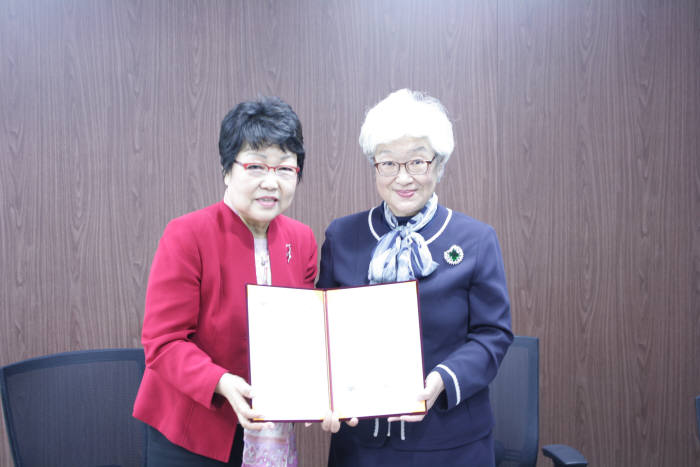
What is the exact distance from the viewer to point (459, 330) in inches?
53.2

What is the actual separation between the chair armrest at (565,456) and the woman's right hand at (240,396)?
104cm

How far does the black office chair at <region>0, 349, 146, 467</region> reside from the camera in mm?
1542

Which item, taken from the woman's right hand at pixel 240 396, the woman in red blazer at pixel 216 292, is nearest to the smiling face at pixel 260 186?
the woman in red blazer at pixel 216 292

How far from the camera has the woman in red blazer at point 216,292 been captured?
4.03ft

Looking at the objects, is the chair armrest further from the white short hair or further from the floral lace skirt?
the white short hair

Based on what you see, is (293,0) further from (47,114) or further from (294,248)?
(294,248)

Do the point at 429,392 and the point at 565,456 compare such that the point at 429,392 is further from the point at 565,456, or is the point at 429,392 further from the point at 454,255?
the point at 565,456

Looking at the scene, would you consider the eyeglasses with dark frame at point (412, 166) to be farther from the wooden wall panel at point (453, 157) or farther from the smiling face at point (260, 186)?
the wooden wall panel at point (453, 157)

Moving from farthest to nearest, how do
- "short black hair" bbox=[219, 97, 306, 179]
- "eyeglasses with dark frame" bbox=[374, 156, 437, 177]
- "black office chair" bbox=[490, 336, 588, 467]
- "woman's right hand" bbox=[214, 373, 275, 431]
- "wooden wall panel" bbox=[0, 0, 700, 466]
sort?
"wooden wall panel" bbox=[0, 0, 700, 466] → "black office chair" bbox=[490, 336, 588, 467] → "eyeglasses with dark frame" bbox=[374, 156, 437, 177] → "short black hair" bbox=[219, 97, 306, 179] → "woman's right hand" bbox=[214, 373, 275, 431]

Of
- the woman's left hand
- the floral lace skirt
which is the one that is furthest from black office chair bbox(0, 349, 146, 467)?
the woman's left hand

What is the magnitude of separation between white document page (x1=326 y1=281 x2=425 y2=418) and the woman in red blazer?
23 centimetres

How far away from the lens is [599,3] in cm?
249

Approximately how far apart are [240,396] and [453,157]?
5.65 feet

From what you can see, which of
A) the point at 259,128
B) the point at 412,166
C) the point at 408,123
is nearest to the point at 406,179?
the point at 412,166
